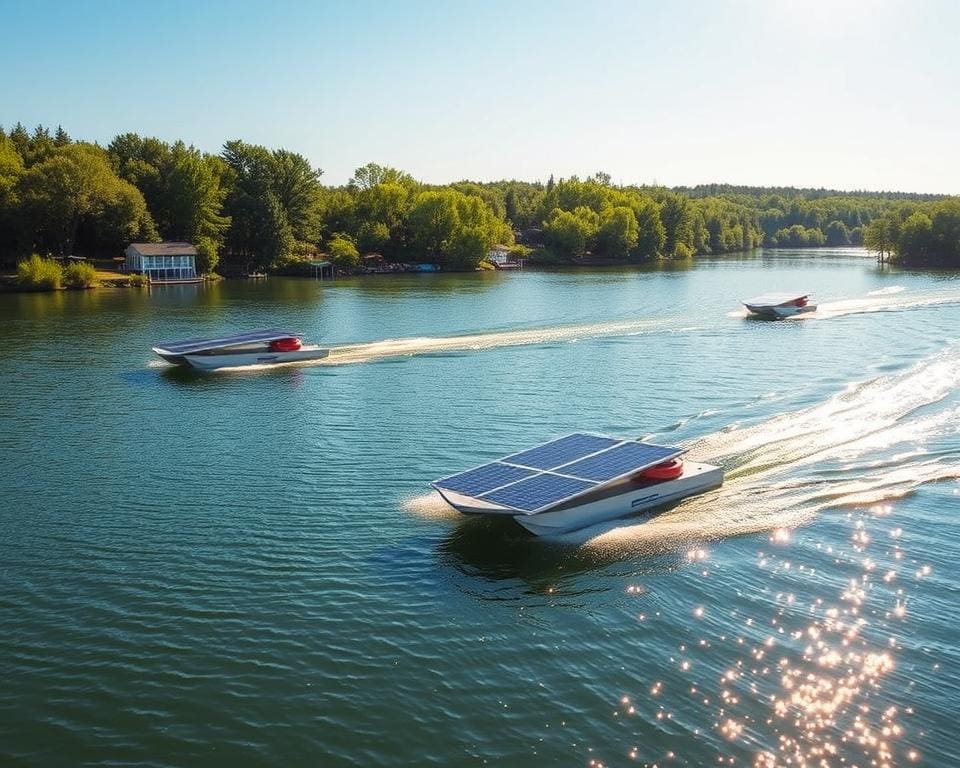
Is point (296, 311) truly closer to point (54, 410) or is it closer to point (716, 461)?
point (54, 410)

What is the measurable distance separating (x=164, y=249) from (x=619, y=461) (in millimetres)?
114314

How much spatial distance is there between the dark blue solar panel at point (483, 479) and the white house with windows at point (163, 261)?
10925 centimetres

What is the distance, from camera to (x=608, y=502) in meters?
30.6

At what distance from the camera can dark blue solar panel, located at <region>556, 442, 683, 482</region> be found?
3095cm

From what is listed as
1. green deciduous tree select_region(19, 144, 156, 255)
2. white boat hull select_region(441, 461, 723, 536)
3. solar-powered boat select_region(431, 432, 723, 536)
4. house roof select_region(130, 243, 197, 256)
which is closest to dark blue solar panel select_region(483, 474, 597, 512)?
solar-powered boat select_region(431, 432, 723, 536)

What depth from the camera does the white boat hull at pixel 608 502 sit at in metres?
28.8

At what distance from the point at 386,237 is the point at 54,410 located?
125m

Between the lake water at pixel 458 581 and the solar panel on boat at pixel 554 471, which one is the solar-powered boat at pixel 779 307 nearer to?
the lake water at pixel 458 581

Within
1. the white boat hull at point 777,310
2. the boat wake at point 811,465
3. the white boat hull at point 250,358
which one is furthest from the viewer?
the white boat hull at point 777,310

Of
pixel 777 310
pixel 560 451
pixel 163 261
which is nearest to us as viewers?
pixel 560 451

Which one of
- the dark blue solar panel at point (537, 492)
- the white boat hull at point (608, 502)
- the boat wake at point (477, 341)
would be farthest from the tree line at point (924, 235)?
the dark blue solar panel at point (537, 492)

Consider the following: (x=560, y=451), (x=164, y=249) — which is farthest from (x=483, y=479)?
(x=164, y=249)

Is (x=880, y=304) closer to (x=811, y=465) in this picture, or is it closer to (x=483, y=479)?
(x=811, y=465)

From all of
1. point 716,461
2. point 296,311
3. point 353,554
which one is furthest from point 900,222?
point 353,554
